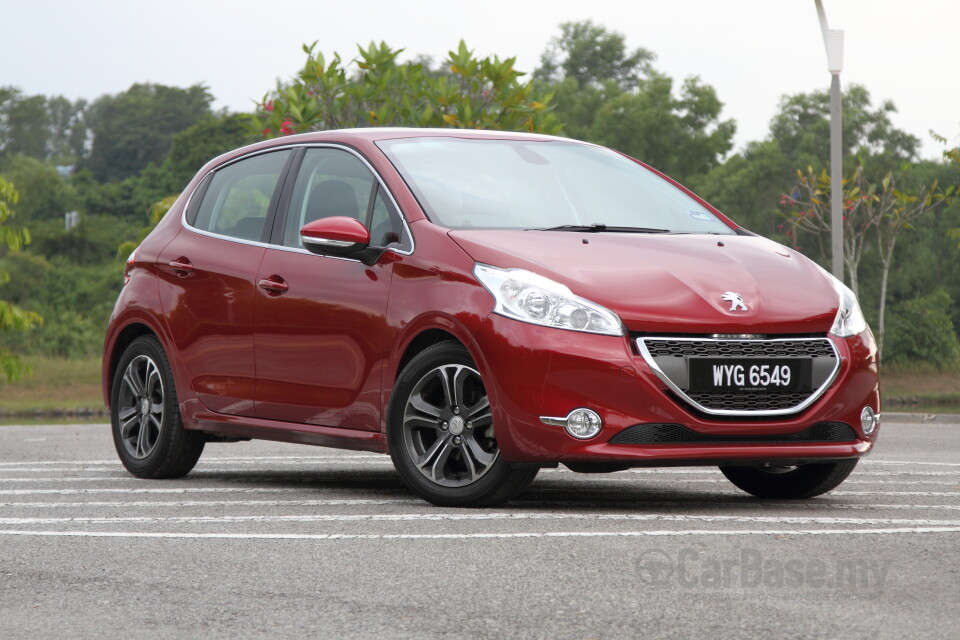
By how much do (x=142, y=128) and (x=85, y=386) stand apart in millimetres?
89908

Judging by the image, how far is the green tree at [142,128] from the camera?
123 meters

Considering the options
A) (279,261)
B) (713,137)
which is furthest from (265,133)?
(713,137)

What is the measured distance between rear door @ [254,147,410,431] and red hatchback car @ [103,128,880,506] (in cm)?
1

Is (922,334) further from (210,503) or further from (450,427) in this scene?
(450,427)

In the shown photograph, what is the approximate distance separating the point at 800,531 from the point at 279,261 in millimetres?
3083

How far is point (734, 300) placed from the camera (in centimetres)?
682

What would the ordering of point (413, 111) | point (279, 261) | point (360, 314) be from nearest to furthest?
point (360, 314), point (279, 261), point (413, 111)

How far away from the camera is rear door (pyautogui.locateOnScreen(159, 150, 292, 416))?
8.34m

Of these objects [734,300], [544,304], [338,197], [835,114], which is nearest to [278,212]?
[338,197]

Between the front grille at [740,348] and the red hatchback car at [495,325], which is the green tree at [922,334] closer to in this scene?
the red hatchback car at [495,325]

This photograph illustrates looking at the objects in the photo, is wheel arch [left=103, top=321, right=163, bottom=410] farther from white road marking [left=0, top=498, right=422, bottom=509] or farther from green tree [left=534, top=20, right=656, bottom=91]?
green tree [left=534, top=20, right=656, bottom=91]

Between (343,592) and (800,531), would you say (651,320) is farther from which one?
(343,592)

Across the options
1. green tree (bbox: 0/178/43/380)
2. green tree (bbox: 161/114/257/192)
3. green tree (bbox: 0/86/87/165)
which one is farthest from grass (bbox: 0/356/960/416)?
green tree (bbox: 0/86/87/165)

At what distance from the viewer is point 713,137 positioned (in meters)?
70.4
